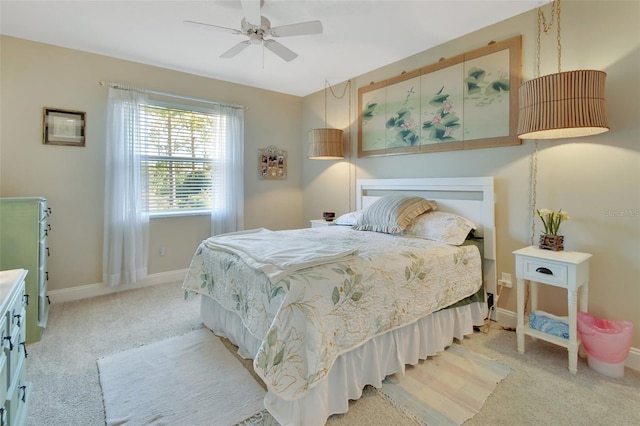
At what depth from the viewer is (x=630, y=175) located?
2080 millimetres

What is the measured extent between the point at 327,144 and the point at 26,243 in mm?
3087

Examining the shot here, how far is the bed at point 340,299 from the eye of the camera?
4.84 ft

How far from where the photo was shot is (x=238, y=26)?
9.23 ft

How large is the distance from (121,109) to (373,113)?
2.89m

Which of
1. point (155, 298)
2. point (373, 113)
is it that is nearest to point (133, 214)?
point (155, 298)

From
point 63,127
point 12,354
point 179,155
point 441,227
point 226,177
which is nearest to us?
point 12,354

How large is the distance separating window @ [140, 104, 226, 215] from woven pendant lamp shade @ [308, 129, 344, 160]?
126cm

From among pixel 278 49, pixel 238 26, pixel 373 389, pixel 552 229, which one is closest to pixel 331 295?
pixel 373 389

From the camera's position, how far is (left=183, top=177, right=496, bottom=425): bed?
1.47 meters

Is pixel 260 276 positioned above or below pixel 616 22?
below

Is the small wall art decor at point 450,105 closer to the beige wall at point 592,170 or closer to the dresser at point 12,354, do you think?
the beige wall at point 592,170

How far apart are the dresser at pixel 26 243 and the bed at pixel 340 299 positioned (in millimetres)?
1150

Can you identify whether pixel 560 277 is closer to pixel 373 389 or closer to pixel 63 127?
pixel 373 389

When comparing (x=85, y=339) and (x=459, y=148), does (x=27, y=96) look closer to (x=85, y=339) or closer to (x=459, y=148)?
(x=85, y=339)
